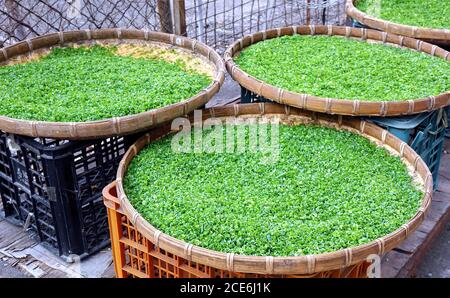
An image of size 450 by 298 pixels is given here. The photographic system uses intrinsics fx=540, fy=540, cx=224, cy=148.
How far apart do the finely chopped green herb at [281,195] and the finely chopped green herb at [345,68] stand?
27cm

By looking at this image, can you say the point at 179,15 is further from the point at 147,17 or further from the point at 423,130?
the point at 423,130

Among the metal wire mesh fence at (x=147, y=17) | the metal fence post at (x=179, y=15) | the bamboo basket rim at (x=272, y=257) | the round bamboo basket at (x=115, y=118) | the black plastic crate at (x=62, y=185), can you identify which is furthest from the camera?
the metal fence post at (x=179, y=15)

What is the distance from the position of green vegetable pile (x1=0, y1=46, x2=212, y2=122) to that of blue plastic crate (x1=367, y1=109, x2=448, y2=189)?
95 cm

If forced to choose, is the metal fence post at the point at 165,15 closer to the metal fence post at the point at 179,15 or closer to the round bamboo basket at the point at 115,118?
the metal fence post at the point at 179,15

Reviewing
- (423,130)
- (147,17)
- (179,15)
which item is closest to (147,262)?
(423,130)

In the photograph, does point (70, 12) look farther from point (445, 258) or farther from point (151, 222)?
point (445, 258)

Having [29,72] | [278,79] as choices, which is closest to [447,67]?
[278,79]

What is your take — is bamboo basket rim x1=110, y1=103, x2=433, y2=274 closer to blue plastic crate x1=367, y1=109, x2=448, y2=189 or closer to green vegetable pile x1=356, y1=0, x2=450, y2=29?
blue plastic crate x1=367, y1=109, x2=448, y2=189

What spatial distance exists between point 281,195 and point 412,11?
2.49 metres

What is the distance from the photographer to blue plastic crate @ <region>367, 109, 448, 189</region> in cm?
262

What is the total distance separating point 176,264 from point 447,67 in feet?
6.61

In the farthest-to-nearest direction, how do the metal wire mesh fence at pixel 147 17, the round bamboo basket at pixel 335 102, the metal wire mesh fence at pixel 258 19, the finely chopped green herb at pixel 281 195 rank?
1. the metal wire mesh fence at pixel 258 19
2. the metal wire mesh fence at pixel 147 17
3. the round bamboo basket at pixel 335 102
4. the finely chopped green herb at pixel 281 195

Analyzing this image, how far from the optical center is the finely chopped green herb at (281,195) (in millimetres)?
1914

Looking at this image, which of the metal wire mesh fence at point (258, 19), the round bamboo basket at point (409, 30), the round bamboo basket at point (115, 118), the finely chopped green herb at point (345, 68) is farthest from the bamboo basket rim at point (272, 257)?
the metal wire mesh fence at point (258, 19)
